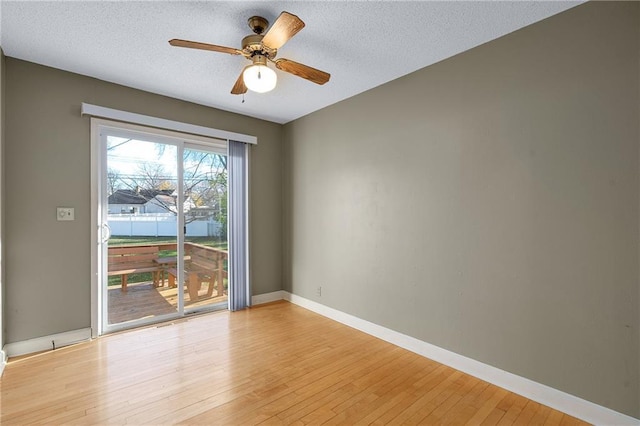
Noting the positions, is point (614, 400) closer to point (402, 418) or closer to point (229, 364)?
point (402, 418)

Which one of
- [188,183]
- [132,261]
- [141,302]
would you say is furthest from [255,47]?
[141,302]

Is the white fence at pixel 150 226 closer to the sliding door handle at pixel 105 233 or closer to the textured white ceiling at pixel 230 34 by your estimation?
the sliding door handle at pixel 105 233

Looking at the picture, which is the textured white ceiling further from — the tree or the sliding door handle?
the sliding door handle

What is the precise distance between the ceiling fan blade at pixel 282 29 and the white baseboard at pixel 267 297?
3276 millimetres

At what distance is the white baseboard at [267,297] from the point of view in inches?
168

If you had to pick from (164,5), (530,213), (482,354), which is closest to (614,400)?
(482,354)

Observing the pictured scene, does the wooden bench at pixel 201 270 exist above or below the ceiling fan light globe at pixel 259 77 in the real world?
below

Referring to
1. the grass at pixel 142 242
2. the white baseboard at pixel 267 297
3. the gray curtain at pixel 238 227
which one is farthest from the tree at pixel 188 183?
the white baseboard at pixel 267 297

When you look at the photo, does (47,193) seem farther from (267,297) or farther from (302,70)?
(267,297)

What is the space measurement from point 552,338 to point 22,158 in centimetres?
448

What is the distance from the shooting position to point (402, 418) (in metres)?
1.93

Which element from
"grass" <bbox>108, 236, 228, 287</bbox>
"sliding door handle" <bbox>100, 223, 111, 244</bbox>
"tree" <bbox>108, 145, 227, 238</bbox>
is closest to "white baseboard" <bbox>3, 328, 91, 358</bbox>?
"grass" <bbox>108, 236, 228, 287</bbox>

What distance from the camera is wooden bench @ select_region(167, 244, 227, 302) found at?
3.79 meters

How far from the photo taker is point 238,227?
4059 millimetres
